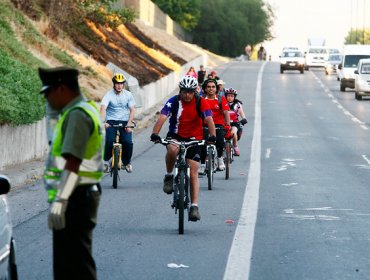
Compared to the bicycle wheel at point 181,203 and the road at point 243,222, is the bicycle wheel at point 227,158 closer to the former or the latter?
the road at point 243,222

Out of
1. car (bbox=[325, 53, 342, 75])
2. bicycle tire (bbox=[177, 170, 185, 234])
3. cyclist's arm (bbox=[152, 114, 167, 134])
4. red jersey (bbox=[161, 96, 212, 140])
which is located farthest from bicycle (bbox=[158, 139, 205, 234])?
car (bbox=[325, 53, 342, 75])

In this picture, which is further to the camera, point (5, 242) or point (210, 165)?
point (210, 165)

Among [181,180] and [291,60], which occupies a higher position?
[181,180]

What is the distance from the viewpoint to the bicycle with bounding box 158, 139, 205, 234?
13.5 m

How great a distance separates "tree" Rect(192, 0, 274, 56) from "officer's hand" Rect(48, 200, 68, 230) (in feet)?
391

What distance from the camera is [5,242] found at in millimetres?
8281

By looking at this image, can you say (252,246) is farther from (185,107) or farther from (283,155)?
(283,155)

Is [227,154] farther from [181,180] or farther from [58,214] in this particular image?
[58,214]

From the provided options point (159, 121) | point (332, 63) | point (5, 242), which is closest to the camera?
point (5, 242)

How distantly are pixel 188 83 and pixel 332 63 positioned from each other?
251ft

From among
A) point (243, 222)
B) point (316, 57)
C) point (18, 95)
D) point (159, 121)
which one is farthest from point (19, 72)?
point (316, 57)

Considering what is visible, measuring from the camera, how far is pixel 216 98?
21.7 m

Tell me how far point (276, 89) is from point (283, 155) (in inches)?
1493

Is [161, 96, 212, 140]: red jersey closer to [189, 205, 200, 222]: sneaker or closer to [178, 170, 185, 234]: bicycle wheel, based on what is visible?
[178, 170, 185, 234]: bicycle wheel
